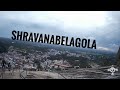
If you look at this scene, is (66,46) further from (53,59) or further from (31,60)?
(31,60)

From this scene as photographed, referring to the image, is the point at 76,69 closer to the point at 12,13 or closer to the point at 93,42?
the point at 93,42

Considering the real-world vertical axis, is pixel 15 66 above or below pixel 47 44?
below

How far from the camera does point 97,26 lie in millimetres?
3408

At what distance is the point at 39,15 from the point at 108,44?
107 cm

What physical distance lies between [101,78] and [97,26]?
2.47ft

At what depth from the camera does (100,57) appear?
3.40 meters

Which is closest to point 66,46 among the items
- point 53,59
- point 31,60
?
Result: point 53,59
